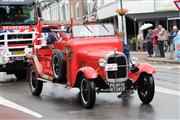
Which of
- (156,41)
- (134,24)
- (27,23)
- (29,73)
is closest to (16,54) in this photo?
(27,23)

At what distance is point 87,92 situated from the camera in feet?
32.9

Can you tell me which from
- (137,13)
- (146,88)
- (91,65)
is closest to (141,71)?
(146,88)

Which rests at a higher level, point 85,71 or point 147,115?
point 85,71

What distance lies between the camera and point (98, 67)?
10148 mm

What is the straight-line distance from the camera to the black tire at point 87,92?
970 centimetres

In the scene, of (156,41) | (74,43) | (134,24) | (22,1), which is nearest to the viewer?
(74,43)

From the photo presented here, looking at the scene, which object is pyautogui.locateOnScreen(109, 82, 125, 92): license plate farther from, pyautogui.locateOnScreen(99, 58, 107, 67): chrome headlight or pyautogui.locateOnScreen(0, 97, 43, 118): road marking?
pyautogui.locateOnScreen(0, 97, 43, 118): road marking

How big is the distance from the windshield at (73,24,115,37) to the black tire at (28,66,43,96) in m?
2.09

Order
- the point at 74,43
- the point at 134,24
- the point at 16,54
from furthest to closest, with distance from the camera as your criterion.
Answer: the point at 134,24 → the point at 16,54 → the point at 74,43

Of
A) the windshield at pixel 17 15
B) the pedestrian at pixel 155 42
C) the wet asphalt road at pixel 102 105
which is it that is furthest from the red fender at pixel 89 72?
the pedestrian at pixel 155 42

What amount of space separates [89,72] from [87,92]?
19.8 inches

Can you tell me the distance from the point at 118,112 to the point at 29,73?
180 inches

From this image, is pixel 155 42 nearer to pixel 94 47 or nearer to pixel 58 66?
pixel 58 66

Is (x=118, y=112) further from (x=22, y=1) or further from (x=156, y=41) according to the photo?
(x=156, y=41)
